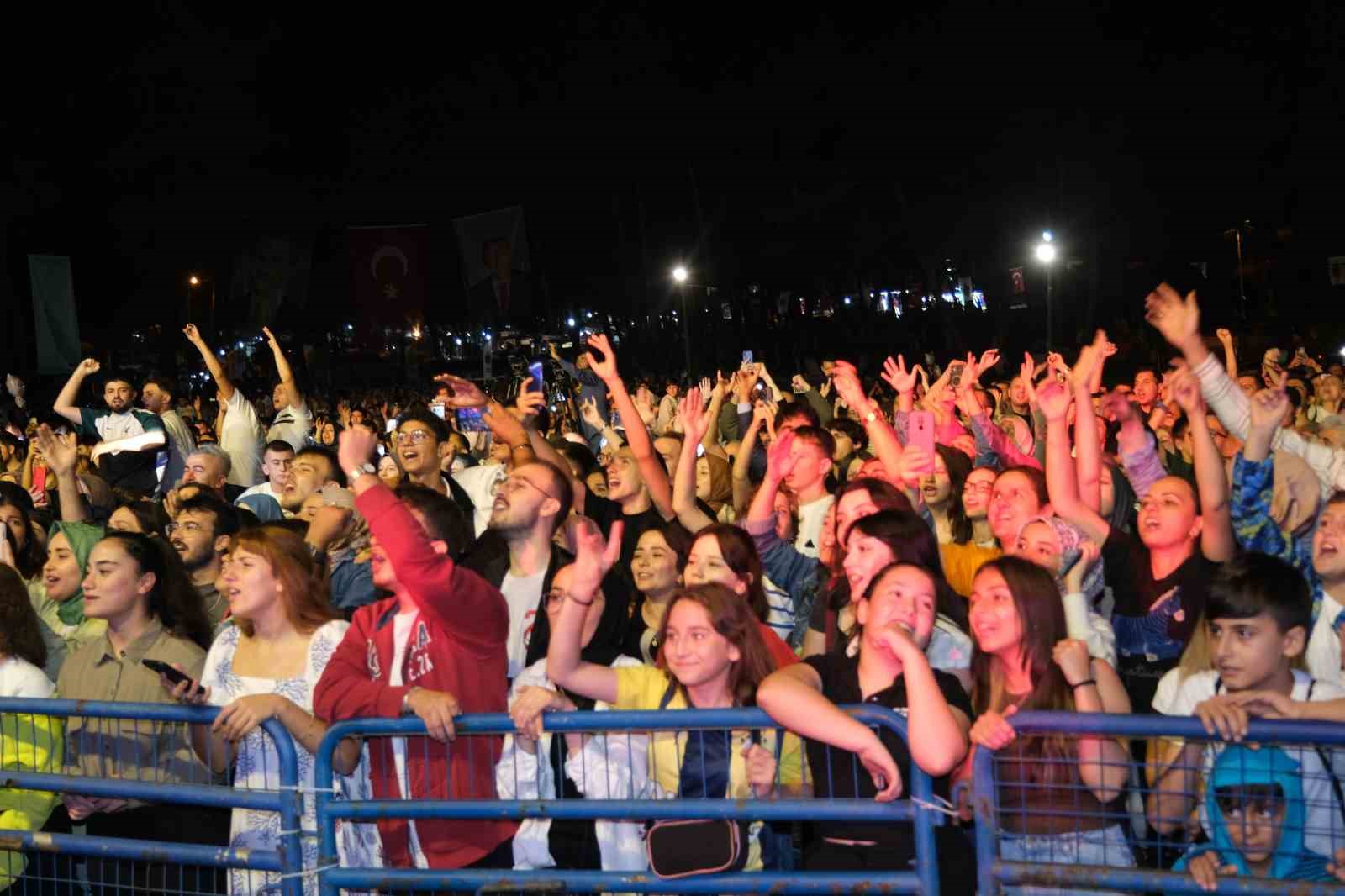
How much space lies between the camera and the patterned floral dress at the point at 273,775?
4441 millimetres

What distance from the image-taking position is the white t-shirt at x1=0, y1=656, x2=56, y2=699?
5.30 metres

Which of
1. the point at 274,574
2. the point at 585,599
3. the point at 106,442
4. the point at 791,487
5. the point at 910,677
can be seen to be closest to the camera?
the point at 910,677

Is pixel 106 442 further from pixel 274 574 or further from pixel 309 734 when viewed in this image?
pixel 309 734

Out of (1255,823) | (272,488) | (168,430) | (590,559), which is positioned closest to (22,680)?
(590,559)

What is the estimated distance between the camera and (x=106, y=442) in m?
10.4

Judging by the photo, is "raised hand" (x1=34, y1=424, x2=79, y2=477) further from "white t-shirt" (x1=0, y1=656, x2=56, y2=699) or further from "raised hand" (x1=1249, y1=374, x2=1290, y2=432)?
"raised hand" (x1=1249, y1=374, x2=1290, y2=432)

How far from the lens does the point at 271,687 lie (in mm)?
4852

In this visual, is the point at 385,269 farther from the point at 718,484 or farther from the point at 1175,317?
the point at 1175,317

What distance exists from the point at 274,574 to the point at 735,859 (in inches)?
82.2

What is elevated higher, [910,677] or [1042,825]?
[910,677]

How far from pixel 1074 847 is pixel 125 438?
28.0ft

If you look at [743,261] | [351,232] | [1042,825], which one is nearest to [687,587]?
[1042,825]

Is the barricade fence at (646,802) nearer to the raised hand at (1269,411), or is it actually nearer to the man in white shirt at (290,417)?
the raised hand at (1269,411)

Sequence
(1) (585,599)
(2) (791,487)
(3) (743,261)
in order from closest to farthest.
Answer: (1) (585,599) < (2) (791,487) < (3) (743,261)
